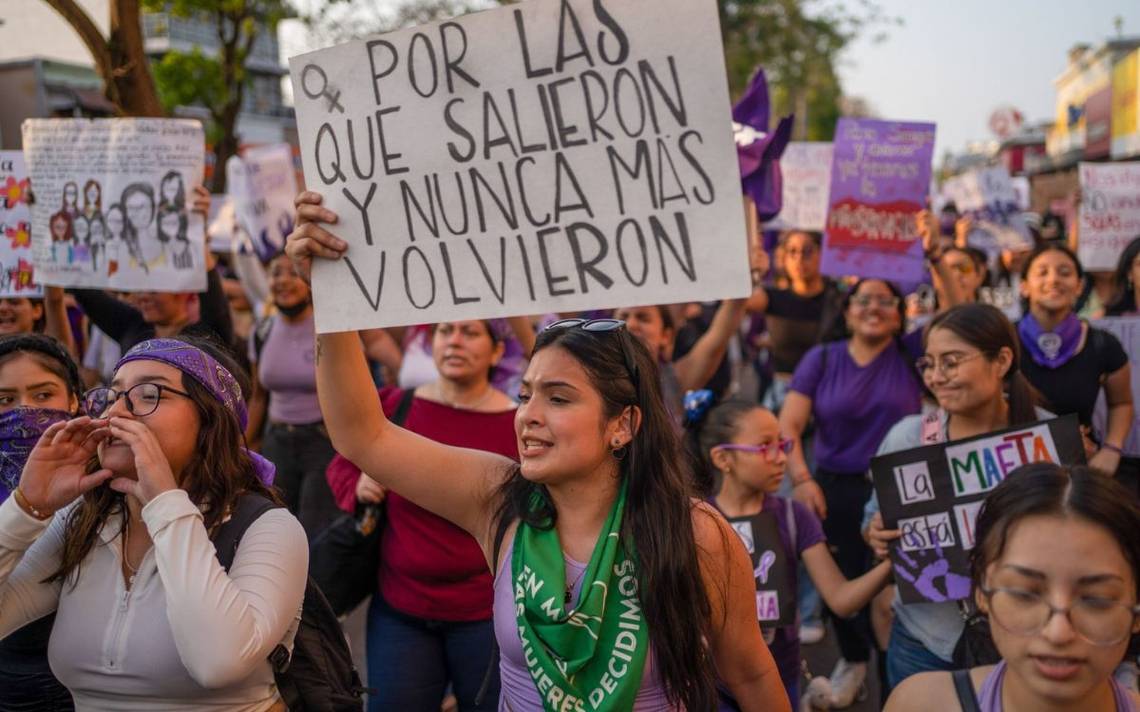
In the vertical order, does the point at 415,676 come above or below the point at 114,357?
below

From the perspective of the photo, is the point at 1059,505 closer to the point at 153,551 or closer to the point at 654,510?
the point at 654,510

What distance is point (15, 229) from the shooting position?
4988mm

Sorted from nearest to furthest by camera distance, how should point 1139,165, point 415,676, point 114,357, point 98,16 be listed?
point 415,676
point 114,357
point 1139,165
point 98,16

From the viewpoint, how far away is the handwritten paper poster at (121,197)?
16.0 feet

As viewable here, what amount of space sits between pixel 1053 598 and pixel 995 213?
30.2 ft

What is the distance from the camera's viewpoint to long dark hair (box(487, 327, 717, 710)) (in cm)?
229

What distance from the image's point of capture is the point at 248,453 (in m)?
2.67

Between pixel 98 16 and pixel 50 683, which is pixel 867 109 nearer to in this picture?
pixel 98 16

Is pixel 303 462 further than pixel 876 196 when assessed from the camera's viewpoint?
No

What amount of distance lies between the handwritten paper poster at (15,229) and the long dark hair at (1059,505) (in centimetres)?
421

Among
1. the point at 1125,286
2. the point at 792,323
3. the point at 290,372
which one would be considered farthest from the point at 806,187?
the point at 290,372

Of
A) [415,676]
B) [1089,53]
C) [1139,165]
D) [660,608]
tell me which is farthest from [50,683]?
[1089,53]

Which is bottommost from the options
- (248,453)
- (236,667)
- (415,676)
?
(415,676)

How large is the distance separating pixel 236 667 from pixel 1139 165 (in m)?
7.25
